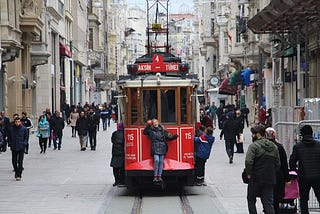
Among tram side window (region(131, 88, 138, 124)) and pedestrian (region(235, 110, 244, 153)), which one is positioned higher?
tram side window (region(131, 88, 138, 124))

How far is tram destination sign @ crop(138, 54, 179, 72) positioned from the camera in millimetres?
19766

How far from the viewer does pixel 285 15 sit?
90.8ft

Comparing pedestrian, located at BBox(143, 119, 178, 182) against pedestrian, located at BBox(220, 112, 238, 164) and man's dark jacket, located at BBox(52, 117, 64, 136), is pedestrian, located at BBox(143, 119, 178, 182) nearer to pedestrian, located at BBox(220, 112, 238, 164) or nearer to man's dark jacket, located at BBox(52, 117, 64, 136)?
pedestrian, located at BBox(220, 112, 238, 164)

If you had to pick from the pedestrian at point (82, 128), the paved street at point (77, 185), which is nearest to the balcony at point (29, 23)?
the pedestrian at point (82, 128)

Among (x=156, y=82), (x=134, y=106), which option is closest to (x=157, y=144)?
(x=134, y=106)

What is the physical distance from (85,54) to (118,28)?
2134 inches

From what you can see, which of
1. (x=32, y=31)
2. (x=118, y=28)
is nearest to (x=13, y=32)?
(x=32, y=31)

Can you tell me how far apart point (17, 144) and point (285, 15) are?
32.7 feet

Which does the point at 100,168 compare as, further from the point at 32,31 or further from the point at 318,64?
the point at 32,31

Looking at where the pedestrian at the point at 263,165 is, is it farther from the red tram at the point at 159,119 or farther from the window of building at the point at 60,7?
the window of building at the point at 60,7

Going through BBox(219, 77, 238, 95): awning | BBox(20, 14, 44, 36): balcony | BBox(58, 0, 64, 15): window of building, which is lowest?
BBox(219, 77, 238, 95): awning

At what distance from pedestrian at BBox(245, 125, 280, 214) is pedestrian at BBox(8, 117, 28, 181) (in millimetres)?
10428

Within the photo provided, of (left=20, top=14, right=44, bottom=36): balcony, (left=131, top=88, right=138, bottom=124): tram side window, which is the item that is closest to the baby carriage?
(left=131, top=88, right=138, bottom=124): tram side window

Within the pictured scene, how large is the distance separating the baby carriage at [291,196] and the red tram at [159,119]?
16.9 ft
